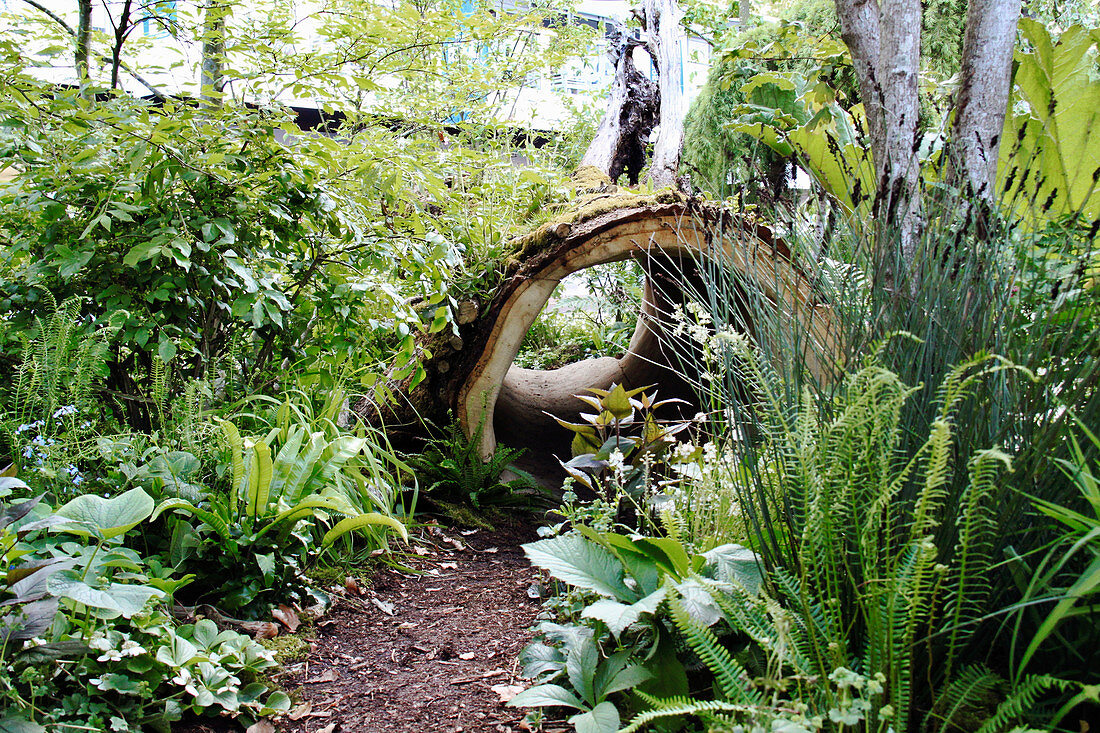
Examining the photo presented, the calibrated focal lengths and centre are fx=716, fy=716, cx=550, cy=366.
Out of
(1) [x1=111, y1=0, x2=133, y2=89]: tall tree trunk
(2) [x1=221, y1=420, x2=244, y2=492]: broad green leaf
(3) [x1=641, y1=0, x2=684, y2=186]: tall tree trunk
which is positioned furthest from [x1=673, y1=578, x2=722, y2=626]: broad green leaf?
(3) [x1=641, y1=0, x2=684, y2=186]: tall tree trunk

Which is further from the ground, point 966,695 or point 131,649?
point 966,695

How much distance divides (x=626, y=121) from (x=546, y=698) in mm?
4678

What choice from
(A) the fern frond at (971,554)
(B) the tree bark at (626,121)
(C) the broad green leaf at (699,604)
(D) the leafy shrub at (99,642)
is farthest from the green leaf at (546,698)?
(B) the tree bark at (626,121)

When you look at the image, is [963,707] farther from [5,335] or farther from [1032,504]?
[5,335]

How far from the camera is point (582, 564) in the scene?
170 centimetres

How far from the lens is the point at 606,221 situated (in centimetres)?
319

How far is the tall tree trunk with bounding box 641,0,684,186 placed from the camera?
5.18 metres

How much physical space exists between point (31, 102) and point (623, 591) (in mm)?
2305

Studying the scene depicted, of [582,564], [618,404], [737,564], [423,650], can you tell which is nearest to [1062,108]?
[618,404]

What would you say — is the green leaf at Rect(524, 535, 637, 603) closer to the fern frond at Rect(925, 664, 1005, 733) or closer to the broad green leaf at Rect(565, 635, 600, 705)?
the broad green leaf at Rect(565, 635, 600, 705)

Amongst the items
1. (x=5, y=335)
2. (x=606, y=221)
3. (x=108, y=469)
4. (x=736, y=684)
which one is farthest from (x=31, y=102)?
(x=736, y=684)

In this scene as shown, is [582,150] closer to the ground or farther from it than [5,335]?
farther from it

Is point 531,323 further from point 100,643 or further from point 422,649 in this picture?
point 100,643

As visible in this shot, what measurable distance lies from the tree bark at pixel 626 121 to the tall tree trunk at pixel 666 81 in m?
0.13
